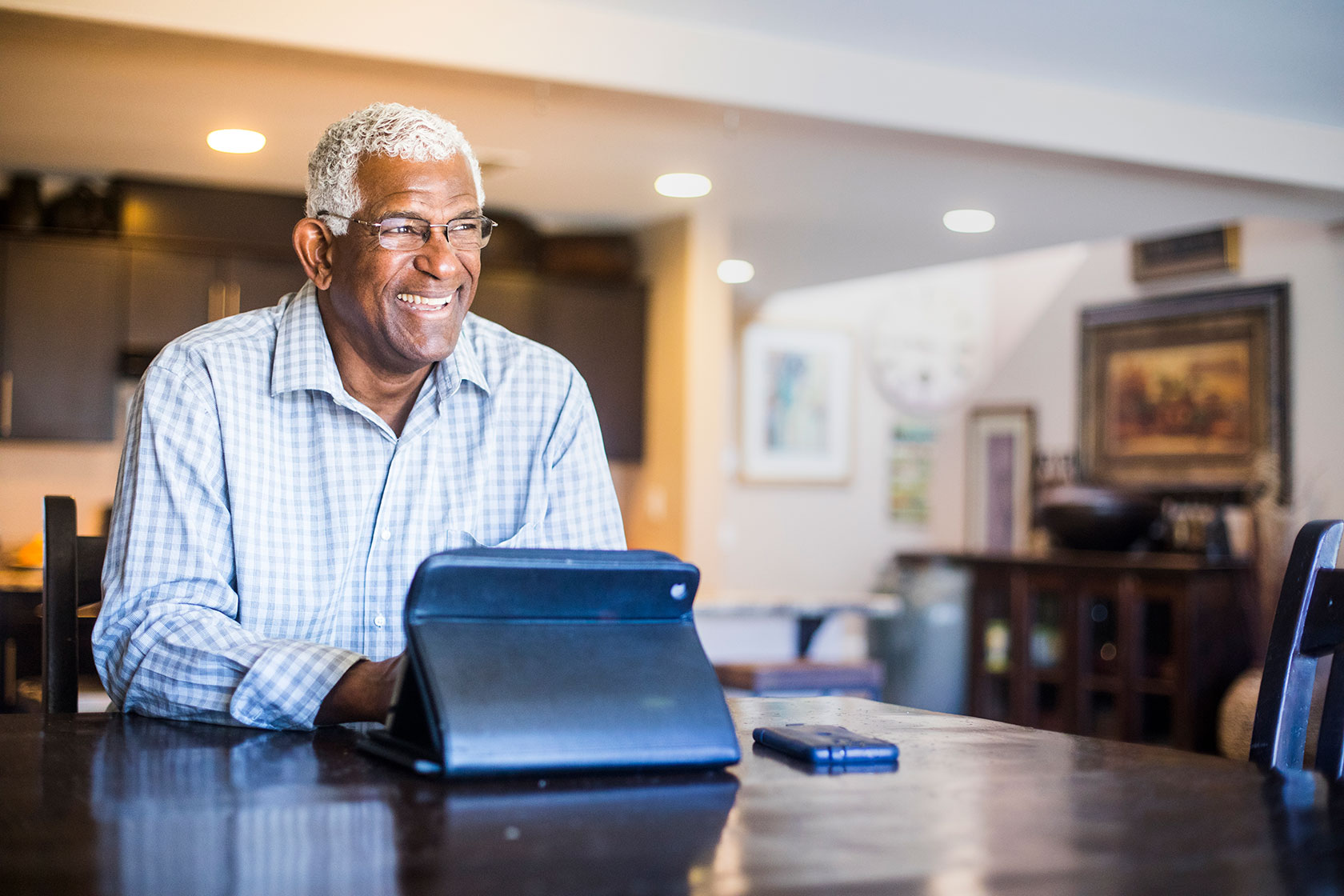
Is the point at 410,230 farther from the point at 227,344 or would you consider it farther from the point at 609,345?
the point at 609,345

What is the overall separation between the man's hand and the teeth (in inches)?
20.6

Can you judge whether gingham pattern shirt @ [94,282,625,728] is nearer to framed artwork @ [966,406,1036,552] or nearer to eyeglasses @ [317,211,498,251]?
eyeglasses @ [317,211,498,251]

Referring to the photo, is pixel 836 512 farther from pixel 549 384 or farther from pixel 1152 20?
pixel 549 384

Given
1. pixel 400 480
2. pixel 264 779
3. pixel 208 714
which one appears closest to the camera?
pixel 264 779

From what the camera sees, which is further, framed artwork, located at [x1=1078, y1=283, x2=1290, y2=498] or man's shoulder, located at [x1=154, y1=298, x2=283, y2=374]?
framed artwork, located at [x1=1078, y1=283, x2=1290, y2=498]

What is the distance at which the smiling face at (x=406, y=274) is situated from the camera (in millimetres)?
1520

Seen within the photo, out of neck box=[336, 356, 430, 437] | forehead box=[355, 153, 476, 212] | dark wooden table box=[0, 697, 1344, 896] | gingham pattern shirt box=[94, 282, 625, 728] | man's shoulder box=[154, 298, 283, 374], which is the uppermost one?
forehead box=[355, 153, 476, 212]

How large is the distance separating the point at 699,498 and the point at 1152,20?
97.7 inches

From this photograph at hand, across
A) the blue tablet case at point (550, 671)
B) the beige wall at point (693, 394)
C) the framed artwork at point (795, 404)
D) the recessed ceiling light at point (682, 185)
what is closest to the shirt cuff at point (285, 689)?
the blue tablet case at point (550, 671)

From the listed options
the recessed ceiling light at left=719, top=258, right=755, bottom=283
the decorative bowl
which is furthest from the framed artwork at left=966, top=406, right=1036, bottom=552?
the recessed ceiling light at left=719, top=258, right=755, bottom=283

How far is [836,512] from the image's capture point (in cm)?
761

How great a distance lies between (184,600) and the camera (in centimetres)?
131

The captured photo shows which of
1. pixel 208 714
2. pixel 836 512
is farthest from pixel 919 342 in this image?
pixel 208 714

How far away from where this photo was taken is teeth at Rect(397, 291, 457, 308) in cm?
154
